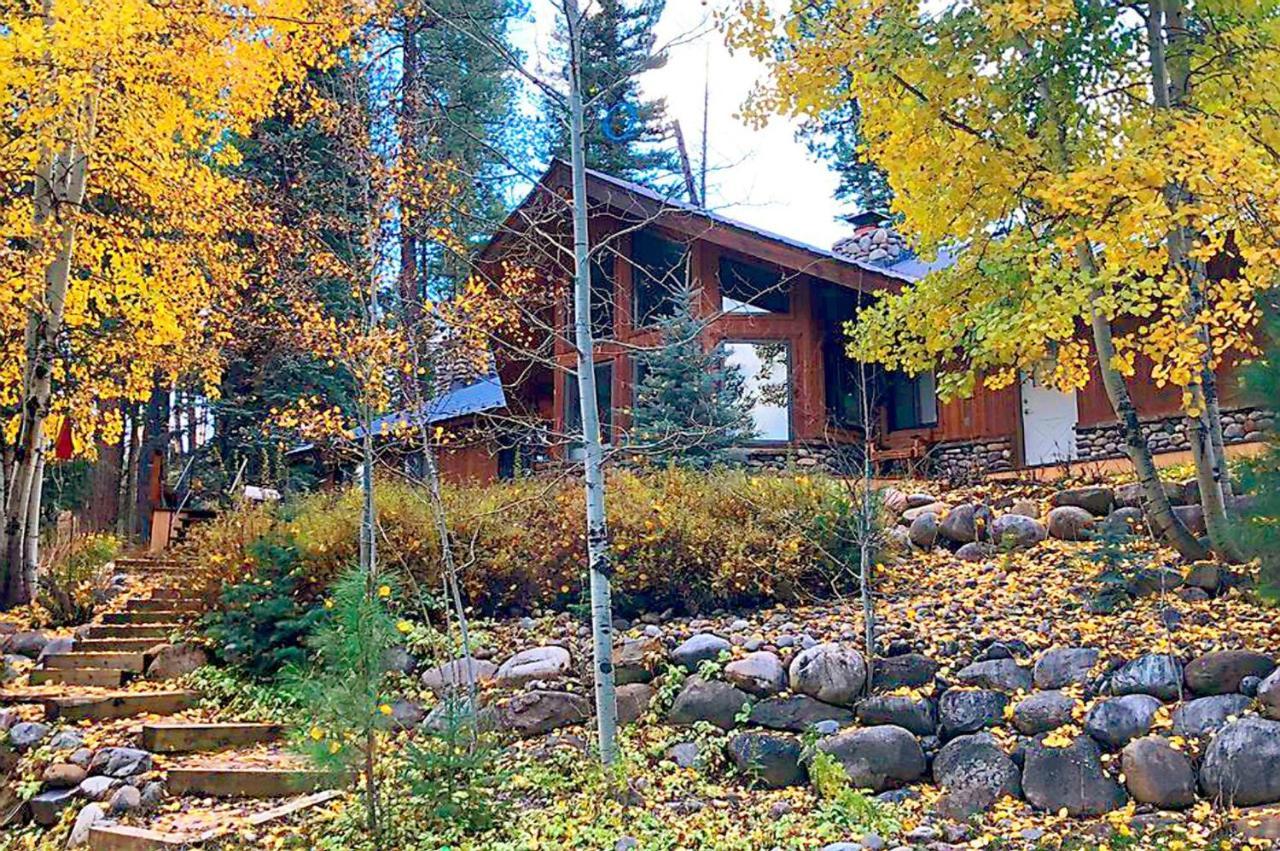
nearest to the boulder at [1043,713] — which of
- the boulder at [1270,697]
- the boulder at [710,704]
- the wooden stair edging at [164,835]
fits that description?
the boulder at [1270,697]

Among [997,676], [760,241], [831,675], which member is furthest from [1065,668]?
[760,241]

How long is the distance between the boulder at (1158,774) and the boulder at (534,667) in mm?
3303

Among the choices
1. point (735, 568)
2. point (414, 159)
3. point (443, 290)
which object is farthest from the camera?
point (443, 290)

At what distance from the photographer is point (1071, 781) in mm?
4520

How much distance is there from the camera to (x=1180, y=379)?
5.33 m

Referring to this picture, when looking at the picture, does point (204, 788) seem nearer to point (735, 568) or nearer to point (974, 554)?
point (735, 568)

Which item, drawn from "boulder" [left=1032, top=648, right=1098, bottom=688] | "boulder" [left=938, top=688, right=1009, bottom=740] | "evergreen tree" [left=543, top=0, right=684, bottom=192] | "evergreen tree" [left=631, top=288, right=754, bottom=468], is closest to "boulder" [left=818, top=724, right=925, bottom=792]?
"boulder" [left=938, top=688, right=1009, bottom=740]

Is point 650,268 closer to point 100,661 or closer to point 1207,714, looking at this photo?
point 100,661

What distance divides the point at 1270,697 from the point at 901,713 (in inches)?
67.6

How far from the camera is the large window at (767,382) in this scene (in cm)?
1354

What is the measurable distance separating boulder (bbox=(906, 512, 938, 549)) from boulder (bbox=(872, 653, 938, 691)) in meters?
2.34

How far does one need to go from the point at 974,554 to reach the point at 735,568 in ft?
6.36

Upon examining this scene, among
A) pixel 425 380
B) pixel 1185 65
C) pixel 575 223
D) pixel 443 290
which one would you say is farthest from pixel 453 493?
pixel 443 290

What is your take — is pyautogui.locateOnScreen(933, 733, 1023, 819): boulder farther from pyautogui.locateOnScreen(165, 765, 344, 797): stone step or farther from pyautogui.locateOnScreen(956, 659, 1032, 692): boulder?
pyautogui.locateOnScreen(165, 765, 344, 797): stone step
